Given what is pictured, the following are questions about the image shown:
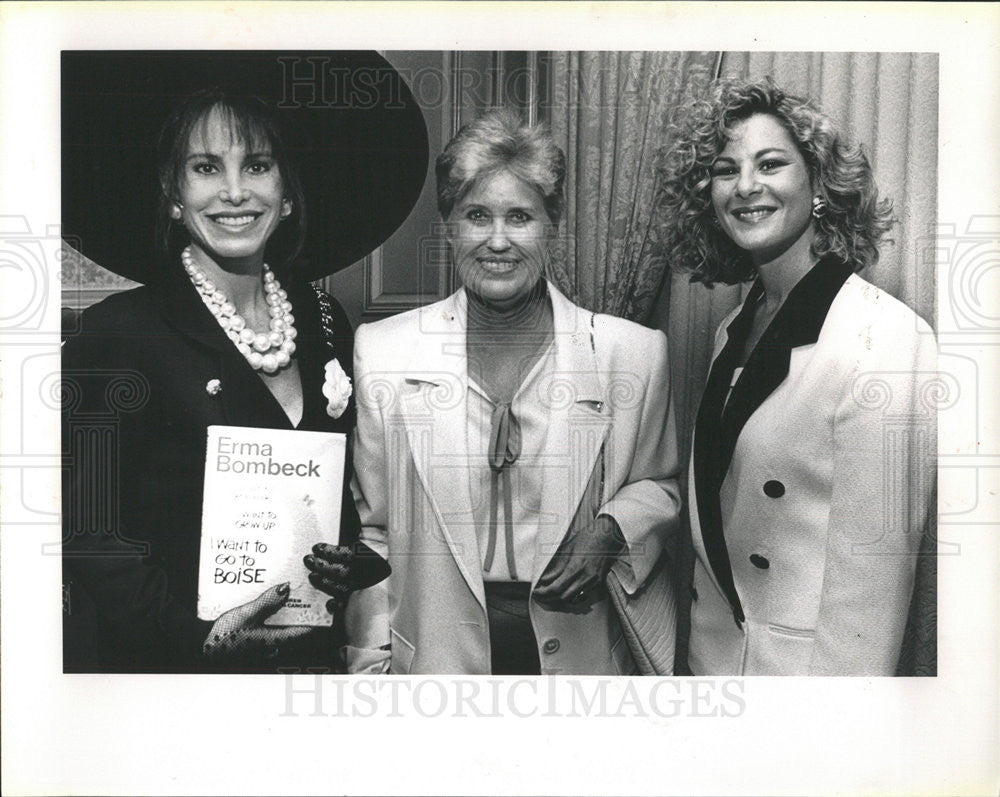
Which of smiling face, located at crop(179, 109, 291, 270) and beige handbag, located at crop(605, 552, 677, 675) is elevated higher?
smiling face, located at crop(179, 109, 291, 270)

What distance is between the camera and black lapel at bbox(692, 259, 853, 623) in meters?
3.37

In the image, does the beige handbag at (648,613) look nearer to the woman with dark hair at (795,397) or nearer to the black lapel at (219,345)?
the woman with dark hair at (795,397)

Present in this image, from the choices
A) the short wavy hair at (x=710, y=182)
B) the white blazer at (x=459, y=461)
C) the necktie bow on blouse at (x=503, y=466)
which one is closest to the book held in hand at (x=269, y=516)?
the white blazer at (x=459, y=461)

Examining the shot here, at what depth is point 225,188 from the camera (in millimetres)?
3338

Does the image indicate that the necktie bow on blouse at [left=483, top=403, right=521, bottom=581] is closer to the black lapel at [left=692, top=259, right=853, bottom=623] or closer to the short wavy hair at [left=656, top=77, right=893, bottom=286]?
the black lapel at [left=692, top=259, right=853, bottom=623]

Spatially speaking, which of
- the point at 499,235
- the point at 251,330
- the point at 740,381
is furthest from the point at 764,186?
the point at 251,330

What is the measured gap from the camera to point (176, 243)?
3.36 metres

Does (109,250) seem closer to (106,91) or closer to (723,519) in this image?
(106,91)

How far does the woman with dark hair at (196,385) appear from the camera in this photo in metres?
3.34

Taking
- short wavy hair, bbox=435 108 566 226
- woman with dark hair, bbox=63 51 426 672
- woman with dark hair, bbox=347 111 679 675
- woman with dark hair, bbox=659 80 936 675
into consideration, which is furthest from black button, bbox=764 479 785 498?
woman with dark hair, bbox=63 51 426 672

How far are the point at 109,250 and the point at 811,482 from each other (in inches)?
81.6

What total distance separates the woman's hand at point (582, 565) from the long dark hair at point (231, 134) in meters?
1.15

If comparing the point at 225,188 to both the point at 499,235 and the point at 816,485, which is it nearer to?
the point at 499,235

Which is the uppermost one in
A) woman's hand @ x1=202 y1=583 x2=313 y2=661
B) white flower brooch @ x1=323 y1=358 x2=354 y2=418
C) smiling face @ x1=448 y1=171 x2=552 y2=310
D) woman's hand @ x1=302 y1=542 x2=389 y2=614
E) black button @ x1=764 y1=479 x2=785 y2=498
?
smiling face @ x1=448 y1=171 x2=552 y2=310
